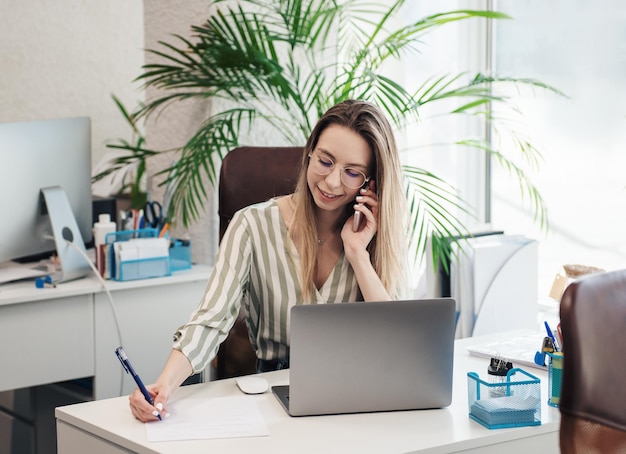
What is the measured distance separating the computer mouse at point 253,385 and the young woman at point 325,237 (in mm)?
172

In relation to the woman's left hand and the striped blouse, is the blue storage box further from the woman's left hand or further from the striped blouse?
the woman's left hand

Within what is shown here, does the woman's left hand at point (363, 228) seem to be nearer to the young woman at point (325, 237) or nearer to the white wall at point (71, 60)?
the young woman at point (325, 237)

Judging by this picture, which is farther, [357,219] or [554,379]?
[357,219]

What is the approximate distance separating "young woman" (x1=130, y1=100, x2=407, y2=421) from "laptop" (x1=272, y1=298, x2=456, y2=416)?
38 centimetres

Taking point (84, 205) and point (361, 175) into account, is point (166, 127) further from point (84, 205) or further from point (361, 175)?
point (361, 175)

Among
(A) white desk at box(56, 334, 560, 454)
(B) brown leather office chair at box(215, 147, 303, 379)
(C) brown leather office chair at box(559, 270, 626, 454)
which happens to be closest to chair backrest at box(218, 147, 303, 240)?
(B) brown leather office chair at box(215, 147, 303, 379)

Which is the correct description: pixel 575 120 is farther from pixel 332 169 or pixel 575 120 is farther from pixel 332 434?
pixel 332 434

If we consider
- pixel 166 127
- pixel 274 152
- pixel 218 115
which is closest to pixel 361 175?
pixel 274 152

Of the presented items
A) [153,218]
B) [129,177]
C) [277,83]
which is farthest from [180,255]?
[129,177]

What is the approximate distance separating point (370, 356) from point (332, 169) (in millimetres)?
548

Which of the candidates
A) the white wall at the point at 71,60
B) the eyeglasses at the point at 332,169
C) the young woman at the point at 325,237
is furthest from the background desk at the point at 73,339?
the white wall at the point at 71,60

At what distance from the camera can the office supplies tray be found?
2.72m

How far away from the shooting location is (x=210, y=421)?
5.32ft

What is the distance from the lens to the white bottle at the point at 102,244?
2.75m
